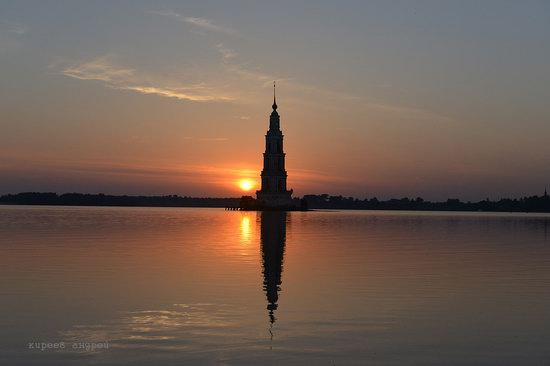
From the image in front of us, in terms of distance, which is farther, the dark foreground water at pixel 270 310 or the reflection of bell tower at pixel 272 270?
the reflection of bell tower at pixel 272 270

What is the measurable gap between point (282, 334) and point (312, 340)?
1063mm

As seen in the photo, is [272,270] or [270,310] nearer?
[270,310]

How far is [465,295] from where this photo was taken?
28391mm

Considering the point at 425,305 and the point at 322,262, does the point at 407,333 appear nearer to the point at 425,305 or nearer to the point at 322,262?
the point at 425,305

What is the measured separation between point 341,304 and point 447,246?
34831 mm

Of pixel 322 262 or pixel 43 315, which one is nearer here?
pixel 43 315

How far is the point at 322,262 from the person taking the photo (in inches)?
1645

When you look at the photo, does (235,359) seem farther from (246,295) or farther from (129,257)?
(129,257)

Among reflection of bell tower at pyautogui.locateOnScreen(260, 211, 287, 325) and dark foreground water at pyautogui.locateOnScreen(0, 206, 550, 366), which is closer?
dark foreground water at pyautogui.locateOnScreen(0, 206, 550, 366)

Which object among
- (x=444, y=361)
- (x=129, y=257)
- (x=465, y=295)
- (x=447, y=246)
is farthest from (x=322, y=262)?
(x=444, y=361)

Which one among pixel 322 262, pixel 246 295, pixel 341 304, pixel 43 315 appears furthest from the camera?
pixel 322 262

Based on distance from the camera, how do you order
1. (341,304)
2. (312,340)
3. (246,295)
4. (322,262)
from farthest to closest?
(322,262), (246,295), (341,304), (312,340)

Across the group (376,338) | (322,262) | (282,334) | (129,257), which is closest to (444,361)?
(376,338)

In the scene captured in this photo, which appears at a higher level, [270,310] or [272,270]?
[272,270]
